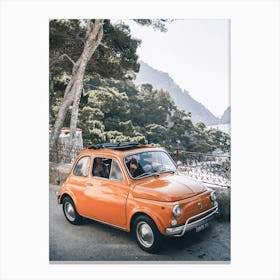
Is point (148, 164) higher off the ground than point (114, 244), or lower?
higher

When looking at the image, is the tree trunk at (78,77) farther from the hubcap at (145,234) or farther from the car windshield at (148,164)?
the hubcap at (145,234)

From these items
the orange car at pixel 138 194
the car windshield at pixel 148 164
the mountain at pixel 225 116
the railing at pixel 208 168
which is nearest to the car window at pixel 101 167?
the orange car at pixel 138 194

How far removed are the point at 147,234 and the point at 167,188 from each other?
627 mm

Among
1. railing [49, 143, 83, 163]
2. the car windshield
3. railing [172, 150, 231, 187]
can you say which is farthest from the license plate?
railing [49, 143, 83, 163]

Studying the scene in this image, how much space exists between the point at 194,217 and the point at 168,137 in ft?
4.47

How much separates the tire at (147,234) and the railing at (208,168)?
1036mm

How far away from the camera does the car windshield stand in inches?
184

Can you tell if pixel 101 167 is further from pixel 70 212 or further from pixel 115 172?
pixel 70 212

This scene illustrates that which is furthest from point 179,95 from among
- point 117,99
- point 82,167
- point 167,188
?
point 82,167

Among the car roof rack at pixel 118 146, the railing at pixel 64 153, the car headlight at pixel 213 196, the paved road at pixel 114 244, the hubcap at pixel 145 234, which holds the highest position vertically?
the car roof rack at pixel 118 146

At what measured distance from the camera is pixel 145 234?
4.54 metres

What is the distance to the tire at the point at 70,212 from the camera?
5.21m
